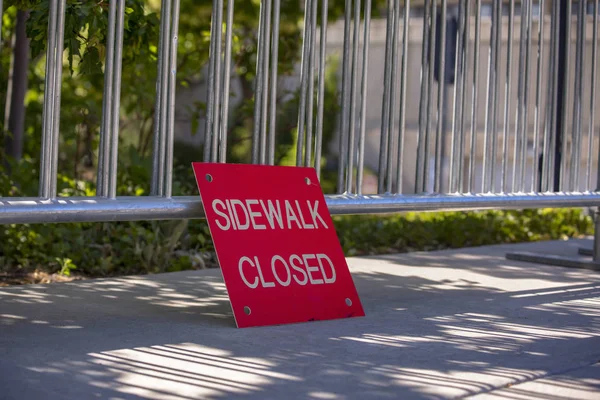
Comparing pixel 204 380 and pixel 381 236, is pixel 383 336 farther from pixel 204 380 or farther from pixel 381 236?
pixel 381 236

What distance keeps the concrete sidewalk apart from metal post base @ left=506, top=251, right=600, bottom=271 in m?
0.98

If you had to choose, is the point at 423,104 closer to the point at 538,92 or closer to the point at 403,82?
the point at 403,82

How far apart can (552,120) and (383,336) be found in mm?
2935

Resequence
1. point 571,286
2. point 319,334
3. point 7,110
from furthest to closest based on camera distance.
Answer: point 7,110 < point 571,286 < point 319,334

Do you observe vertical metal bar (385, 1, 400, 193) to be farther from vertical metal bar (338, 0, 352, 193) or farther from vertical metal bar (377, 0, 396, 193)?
vertical metal bar (338, 0, 352, 193)

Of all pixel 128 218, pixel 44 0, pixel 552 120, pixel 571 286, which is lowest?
pixel 571 286

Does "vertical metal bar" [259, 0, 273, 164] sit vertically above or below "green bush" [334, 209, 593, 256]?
above

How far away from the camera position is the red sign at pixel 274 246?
3.92 metres

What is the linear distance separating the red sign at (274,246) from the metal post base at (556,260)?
9.00ft

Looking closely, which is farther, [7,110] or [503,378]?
[7,110]

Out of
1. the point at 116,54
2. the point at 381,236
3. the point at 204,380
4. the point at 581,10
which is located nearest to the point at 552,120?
the point at 581,10

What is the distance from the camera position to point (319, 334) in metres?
3.76

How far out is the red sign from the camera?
154 inches

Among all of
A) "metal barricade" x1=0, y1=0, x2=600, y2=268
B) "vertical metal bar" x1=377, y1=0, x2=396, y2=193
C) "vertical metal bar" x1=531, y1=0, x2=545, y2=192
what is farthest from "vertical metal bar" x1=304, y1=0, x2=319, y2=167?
"vertical metal bar" x1=531, y1=0, x2=545, y2=192
